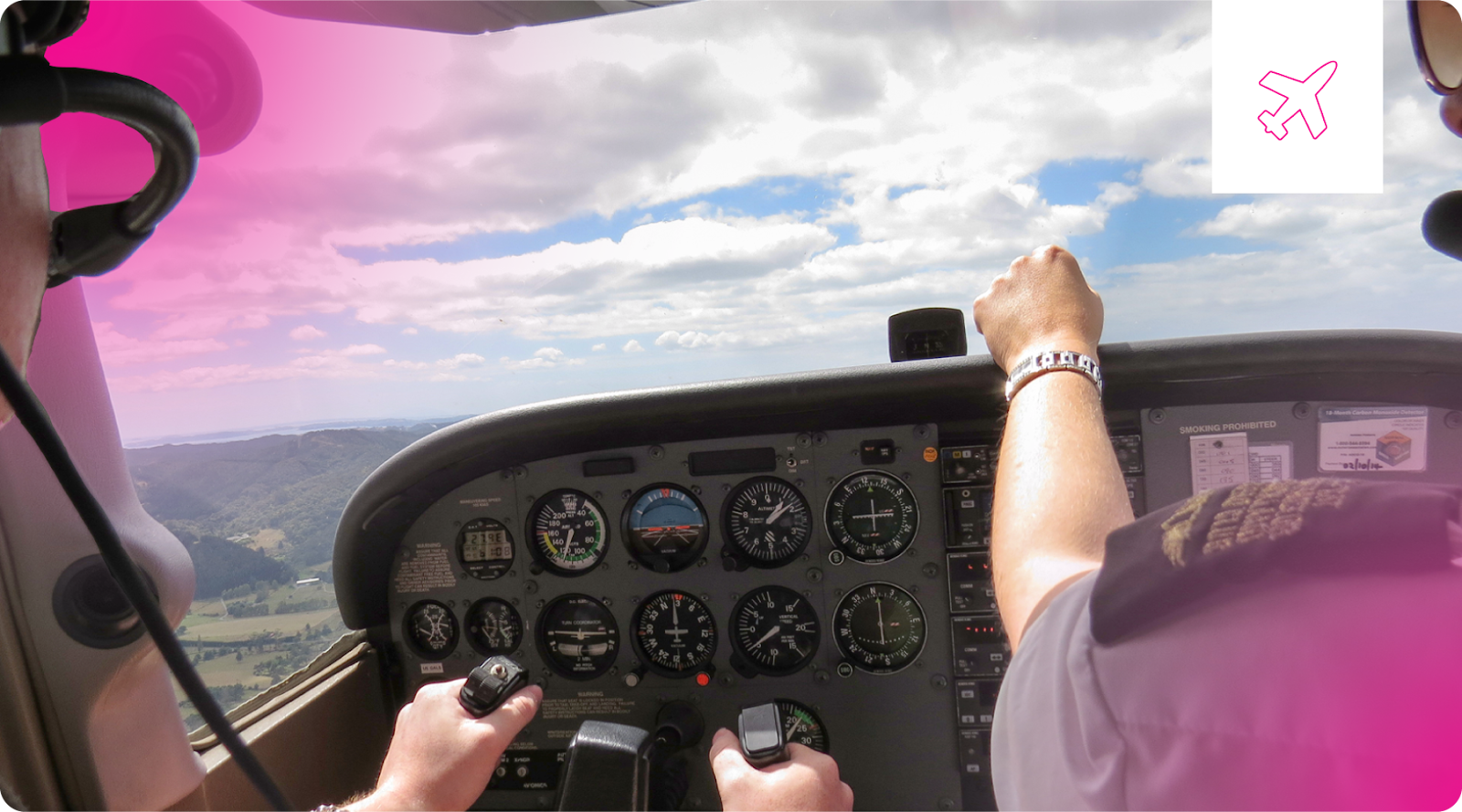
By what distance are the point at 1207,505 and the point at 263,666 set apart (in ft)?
5.74

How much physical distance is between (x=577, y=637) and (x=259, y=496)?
1005 mm

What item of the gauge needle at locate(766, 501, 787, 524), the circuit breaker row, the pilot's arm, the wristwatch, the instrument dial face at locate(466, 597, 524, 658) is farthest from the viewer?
the instrument dial face at locate(466, 597, 524, 658)

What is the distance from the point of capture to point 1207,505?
0.68 m

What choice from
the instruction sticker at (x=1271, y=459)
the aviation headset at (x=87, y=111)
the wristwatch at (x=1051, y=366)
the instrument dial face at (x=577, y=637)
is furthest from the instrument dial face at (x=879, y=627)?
the aviation headset at (x=87, y=111)

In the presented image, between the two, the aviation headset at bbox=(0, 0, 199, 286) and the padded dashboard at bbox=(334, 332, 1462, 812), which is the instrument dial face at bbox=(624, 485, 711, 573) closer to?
the padded dashboard at bbox=(334, 332, 1462, 812)

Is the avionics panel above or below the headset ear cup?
below

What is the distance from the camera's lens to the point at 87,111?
0.59m

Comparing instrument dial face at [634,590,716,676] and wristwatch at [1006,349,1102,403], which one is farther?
instrument dial face at [634,590,716,676]

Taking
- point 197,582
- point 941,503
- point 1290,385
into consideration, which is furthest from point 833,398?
point 197,582

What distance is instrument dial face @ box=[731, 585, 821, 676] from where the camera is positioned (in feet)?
7.57

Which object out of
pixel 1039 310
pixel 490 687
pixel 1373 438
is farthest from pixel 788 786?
pixel 1373 438

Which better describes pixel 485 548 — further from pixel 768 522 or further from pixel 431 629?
pixel 768 522

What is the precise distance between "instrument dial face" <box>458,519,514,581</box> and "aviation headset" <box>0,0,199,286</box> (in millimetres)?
1746

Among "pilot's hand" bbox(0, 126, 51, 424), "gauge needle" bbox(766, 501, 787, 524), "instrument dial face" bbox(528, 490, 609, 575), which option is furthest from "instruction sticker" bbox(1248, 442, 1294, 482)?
"pilot's hand" bbox(0, 126, 51, 424)
